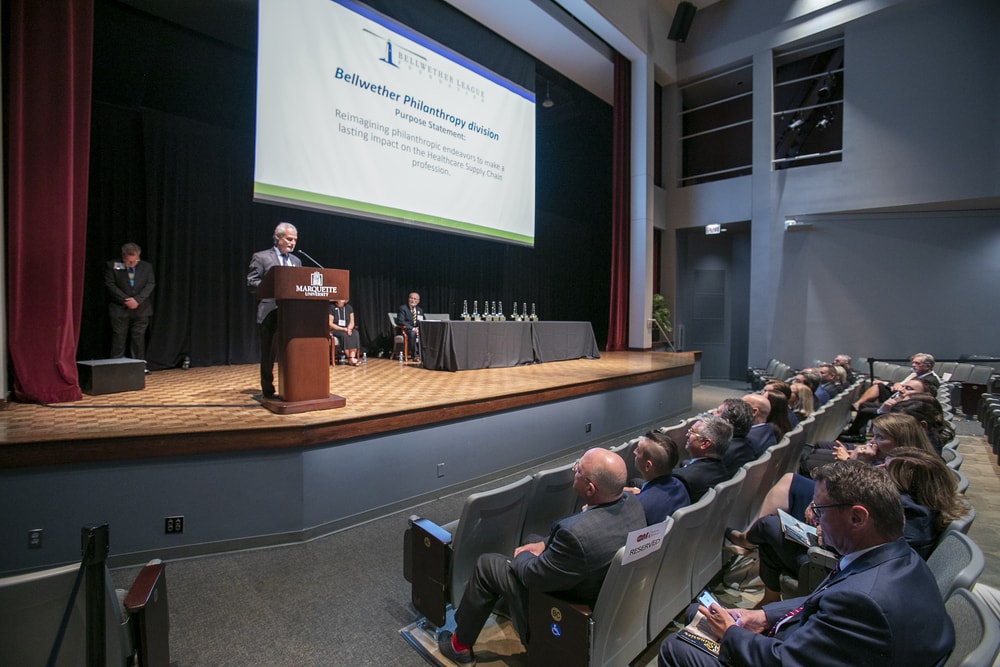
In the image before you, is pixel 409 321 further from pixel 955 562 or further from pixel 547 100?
pixel 955 562

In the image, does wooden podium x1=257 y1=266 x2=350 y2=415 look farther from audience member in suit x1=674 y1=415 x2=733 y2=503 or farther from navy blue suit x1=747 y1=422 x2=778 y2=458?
navy blue suit x1=747 y1=422 x2=778 y2=458

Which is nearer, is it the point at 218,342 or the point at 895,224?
the point at 218,342

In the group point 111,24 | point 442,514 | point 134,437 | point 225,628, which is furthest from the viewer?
point 111,24

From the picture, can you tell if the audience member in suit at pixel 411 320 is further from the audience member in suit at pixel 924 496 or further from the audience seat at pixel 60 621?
the audience member in suit at pixel 924 496

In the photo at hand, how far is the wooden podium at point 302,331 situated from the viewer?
3.03 metres

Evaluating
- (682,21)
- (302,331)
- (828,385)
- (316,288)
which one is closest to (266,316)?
(302,331)

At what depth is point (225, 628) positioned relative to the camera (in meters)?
2.04

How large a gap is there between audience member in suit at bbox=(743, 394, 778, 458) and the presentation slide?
13.7 ft

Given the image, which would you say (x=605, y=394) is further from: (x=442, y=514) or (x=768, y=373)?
(x=768, y=373)

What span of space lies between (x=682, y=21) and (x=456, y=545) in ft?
35.7

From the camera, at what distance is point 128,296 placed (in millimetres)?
4980

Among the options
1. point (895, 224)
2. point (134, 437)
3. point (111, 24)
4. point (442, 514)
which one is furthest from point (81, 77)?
point (895, 224)

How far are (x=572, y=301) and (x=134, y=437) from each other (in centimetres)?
931

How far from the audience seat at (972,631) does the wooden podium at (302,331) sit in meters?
2.97
